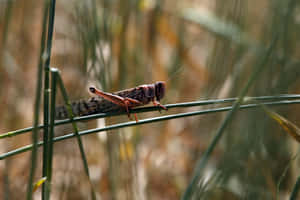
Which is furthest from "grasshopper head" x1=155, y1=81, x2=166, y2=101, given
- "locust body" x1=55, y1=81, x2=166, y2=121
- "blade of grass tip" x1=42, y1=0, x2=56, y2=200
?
"blade of grass tip" x1=42, y1=0, x2=56, y2=200

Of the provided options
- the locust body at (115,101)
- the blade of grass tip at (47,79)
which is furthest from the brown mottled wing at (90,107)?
the blade of grass tip at (47,79)

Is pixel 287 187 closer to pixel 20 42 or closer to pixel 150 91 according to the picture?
pixel 150 91

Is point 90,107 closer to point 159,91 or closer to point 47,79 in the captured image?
point 159,91

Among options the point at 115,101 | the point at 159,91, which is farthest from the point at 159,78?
the point at 115,101

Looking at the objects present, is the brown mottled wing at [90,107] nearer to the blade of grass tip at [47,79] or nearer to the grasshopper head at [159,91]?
the grasshopper head at [159,91]

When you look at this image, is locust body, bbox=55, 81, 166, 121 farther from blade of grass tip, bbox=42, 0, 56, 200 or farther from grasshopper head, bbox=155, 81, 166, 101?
blade of grass tip, bbox=42, 0, 56, 200

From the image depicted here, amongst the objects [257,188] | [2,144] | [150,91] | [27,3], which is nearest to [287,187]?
[257,188]
